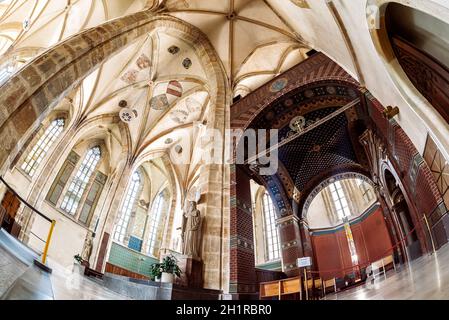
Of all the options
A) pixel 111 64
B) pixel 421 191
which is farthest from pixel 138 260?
pixel 421 191

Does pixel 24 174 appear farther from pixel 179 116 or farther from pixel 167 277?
pixel 167 277

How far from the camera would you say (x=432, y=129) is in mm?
3924

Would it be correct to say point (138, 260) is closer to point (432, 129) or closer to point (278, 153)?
point (278, 153)

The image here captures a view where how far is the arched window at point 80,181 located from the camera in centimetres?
1343

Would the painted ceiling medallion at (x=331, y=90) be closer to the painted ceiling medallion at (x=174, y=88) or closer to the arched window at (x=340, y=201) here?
the painted ceiling medallion at (x=174, y=88)

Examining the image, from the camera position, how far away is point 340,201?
1667cm

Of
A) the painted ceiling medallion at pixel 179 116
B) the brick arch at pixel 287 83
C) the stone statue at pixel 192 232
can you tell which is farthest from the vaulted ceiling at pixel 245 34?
the stone statue at pixel 192 232

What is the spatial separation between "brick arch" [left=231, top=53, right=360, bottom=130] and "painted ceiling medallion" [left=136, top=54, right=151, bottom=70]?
5170 mm

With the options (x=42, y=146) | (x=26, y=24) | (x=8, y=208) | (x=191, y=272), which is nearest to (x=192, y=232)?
(x=191, y=272)

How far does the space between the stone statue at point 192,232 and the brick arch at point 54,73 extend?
13.4ft

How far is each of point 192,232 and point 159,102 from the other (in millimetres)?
9167

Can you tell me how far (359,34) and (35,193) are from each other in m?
12.9
